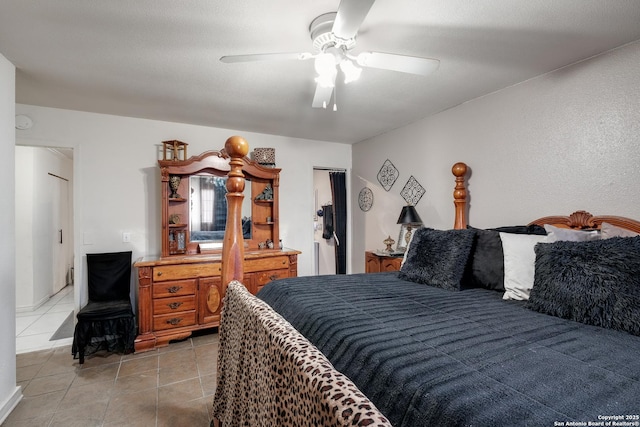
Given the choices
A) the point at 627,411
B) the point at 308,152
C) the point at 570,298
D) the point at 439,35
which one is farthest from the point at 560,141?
the point at 308,152

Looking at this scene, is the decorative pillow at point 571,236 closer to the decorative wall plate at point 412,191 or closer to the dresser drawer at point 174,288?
the decorative wall plate at point 412,191

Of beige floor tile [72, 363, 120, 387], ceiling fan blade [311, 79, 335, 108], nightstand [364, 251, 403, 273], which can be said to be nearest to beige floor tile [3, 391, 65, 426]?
beige floor tile [72, 363, 120, 387]

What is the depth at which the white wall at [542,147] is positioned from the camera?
75.8 inches

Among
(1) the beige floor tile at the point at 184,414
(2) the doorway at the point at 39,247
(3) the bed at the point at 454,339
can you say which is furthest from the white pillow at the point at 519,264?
(2) the doorway at the point at 39,247

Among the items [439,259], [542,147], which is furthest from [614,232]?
[542,147]

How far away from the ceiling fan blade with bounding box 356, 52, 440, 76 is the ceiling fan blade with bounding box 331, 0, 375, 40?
0.20 meters

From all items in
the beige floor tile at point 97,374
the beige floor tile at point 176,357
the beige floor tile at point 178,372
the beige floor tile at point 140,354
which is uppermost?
the beige floor tile at point 97,374

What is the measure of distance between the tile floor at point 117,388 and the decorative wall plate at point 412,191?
2640 mm

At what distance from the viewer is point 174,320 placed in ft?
9.82

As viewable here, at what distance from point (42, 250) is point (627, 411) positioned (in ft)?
19.1

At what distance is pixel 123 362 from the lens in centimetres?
262

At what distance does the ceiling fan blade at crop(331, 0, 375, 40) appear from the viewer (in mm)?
1201

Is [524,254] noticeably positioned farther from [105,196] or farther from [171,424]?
[105,196]

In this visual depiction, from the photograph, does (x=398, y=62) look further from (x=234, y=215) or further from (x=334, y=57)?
(x=234, y=215)
